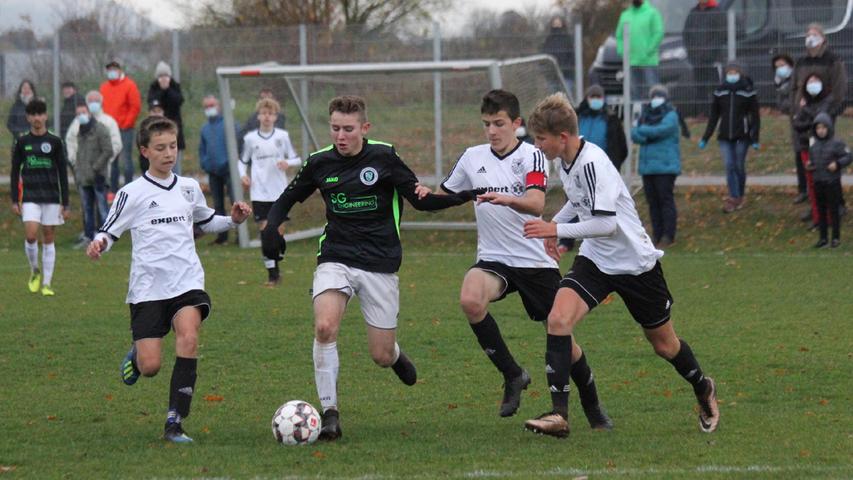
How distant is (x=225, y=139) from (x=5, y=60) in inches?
217

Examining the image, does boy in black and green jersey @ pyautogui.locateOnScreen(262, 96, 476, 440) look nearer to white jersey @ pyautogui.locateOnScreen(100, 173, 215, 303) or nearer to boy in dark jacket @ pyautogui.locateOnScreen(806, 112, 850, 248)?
white jersey @ pyautogui.locateOnScreen(100, 173, 215, 303)

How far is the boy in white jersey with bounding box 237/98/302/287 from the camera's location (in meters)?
14.9

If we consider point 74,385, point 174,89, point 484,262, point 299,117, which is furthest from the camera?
point 174,89

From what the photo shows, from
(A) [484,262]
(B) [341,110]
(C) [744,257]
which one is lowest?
(C) [744,257]

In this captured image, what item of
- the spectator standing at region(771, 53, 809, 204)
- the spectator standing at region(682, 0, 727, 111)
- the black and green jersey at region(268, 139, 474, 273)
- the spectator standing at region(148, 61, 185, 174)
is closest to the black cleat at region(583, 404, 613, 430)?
the black and green jersey at region(268, 139, 474, 273)

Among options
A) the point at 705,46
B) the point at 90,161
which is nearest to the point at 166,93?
the point at 90,161

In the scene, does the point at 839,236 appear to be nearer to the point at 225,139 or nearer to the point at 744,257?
the point at 744,257

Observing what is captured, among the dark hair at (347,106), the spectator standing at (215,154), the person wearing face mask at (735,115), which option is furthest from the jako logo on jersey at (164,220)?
the person wearing face mask at (735,115)

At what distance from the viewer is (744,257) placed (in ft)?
52.7

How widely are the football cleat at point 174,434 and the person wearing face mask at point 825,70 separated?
12.1 meters

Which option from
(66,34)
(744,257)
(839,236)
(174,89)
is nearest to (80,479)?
(744,257)

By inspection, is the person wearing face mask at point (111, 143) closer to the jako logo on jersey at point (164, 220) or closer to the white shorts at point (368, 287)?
the jako logo on jersey at point (164, 220)

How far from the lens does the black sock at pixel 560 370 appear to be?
6875 mm

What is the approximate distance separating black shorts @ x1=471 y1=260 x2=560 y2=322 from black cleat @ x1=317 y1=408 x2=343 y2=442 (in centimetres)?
139
